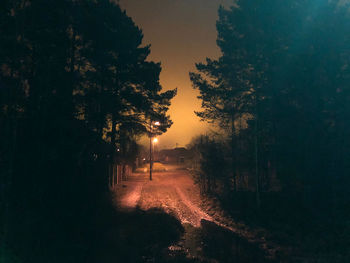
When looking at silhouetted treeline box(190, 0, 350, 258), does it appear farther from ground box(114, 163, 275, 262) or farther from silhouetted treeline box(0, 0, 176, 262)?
silhouetted treeline box(0, 0, 176, 262)

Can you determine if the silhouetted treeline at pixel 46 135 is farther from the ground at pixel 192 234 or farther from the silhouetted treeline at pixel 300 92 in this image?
the silhouetted treeline at pixel 300 92

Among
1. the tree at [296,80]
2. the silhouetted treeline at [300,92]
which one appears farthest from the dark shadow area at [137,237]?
the tree at [296,80]

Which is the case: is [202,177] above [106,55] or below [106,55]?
below

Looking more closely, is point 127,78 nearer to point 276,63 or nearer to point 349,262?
point 276,63

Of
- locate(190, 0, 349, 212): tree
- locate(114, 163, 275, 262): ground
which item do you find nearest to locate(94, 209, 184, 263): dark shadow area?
locate(114, 163, 275, 262): ground

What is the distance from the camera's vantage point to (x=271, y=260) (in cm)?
827

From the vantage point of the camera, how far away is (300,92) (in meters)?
13.5

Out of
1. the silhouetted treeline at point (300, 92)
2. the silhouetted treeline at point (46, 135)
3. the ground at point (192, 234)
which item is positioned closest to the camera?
the silhouetted treeline at point (46, 135)

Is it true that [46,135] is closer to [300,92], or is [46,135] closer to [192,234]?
[192,234]

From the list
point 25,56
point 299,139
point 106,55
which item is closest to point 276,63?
point 299,139

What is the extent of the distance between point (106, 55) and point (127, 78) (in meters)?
2.21

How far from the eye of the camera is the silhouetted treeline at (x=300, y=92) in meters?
13.3

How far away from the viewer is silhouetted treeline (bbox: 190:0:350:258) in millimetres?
13258

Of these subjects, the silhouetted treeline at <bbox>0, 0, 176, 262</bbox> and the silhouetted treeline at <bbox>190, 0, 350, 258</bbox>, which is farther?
the silhouetted treeline at <bbox>190, 0, 350, 258</bbox>
